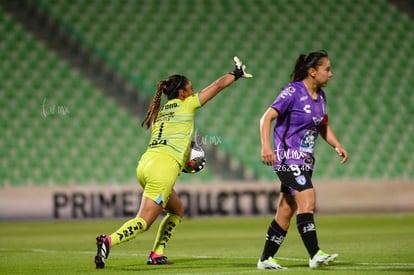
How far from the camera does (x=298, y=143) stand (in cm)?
745

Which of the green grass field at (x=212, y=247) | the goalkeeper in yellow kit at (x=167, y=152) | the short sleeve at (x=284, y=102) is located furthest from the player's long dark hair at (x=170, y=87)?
the green grass field at (x=212, y=247)

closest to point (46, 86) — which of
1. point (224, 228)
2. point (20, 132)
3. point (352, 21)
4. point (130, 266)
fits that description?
point (20, 132)

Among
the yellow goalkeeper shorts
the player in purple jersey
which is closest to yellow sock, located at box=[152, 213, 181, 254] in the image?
the yellow goalkeeper shorts

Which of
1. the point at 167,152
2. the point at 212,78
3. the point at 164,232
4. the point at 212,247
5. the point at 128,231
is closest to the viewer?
the point at 128,231

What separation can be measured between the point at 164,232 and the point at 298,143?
1.78 m

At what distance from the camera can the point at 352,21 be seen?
22203mm

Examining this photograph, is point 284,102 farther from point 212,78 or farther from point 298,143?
point 212,78

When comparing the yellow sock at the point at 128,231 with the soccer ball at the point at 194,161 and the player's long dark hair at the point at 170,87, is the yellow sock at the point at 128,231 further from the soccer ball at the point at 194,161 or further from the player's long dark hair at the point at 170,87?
the player's long dark hair at the point at 170,87

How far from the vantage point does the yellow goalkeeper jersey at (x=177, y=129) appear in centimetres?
807

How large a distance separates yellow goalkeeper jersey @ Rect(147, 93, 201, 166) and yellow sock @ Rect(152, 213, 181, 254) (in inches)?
27.6

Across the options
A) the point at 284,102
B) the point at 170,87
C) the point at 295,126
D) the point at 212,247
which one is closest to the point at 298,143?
the point at 295,126

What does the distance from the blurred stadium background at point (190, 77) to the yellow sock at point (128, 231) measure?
1063cm

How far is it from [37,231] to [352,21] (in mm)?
10964

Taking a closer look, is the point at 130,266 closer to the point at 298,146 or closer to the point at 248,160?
the point at 298,146
